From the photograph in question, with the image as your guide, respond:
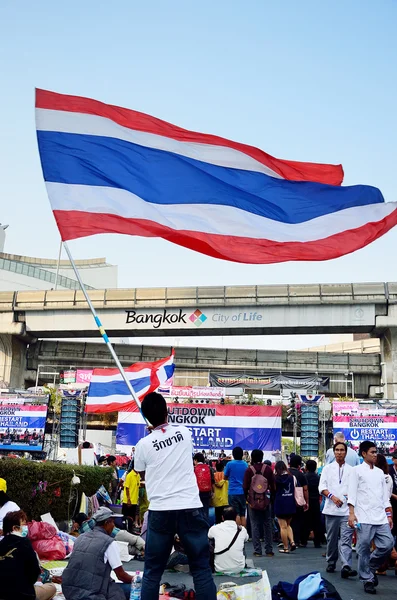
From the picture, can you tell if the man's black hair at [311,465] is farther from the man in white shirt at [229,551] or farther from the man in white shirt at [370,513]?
the man in white shirt at [370,513]

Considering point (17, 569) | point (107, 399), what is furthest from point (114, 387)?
point (17, 569)

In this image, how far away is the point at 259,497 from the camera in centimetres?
1204

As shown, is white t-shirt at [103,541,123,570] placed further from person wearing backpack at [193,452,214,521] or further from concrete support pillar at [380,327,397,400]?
concrete support pillar at [380,327,397,400]

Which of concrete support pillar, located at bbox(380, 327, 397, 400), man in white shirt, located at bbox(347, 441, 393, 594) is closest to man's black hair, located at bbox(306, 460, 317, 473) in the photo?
man in white shirt, located at bbox(347, 441, 393, 594)

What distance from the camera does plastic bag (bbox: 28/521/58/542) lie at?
10.0 metres

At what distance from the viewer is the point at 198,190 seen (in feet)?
32.3

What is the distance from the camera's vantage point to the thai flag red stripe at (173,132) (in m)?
9.59

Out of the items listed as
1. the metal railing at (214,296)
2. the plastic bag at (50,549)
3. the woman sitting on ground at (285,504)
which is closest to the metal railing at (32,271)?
the metal railing at (214,296)

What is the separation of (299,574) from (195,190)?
213 inches

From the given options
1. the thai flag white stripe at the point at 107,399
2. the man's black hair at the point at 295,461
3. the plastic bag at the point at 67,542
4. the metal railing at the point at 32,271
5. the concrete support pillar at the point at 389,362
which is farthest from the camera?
the metal railing at the point at 32,271

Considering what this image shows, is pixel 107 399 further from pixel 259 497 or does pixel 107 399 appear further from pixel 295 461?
pixel 259 497

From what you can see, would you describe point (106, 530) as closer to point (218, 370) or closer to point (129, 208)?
point (129, 208)

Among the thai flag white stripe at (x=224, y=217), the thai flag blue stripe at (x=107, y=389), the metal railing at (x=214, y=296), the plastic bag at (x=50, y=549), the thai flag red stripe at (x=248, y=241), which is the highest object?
the metal railing at (x=214, y=296)

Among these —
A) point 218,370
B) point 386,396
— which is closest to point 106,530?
point 386,396
